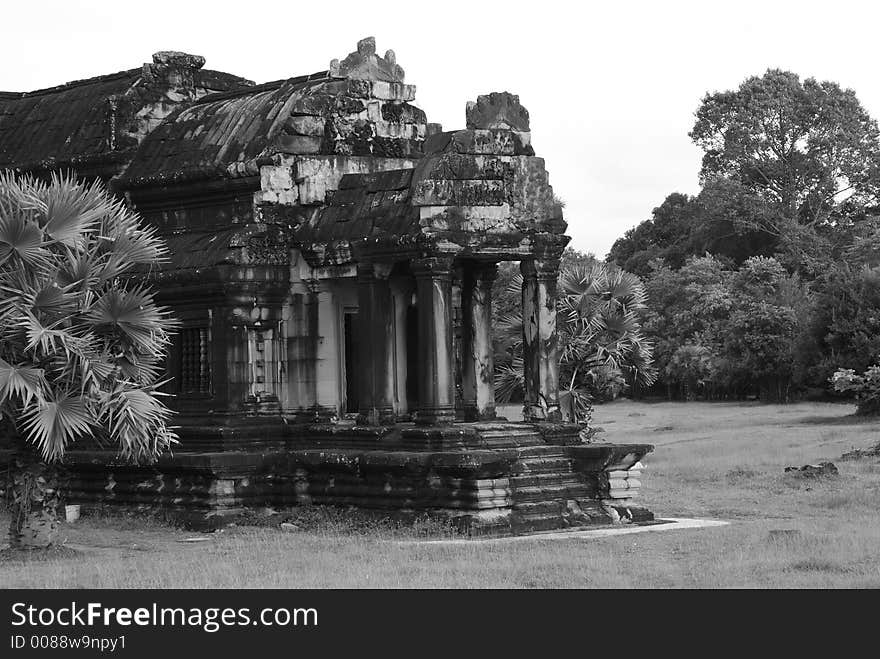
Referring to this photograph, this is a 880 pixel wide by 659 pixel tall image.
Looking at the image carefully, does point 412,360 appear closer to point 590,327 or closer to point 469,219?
point 469,219

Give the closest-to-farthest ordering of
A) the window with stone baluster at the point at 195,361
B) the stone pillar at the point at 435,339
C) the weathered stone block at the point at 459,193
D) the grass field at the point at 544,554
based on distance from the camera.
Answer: the grass field at the point at 544,554 → the stone pillar at the point at 435,339 → the weathered stone block at the point at 459,193 → the window with stone baluster at the point at 195,361

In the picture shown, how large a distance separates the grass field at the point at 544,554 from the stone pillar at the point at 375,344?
5.55ft

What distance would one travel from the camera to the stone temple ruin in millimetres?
20375

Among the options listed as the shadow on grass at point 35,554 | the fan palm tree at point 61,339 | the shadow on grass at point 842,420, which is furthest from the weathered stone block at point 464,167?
the shadow on grass at point 842,420

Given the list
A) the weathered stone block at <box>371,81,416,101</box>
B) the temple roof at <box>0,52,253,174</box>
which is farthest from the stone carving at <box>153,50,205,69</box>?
the weathered stone block at <box>371,81,416,101</box>

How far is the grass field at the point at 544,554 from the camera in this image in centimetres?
1544

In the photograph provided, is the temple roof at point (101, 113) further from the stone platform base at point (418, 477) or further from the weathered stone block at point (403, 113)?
the stone platform base at point (418, 477)

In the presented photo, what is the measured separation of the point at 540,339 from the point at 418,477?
2697 mm

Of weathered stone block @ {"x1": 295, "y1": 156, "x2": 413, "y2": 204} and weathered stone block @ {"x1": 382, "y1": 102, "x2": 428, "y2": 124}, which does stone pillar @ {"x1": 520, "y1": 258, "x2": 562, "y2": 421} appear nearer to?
weathered stone block @ {"x1": 295, "y1": 156, "x2": 413, "y2": 204}

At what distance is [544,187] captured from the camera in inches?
830


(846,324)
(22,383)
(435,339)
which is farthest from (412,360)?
(846,324)

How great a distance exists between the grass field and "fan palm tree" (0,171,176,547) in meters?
1.24

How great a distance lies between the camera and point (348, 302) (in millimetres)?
22719

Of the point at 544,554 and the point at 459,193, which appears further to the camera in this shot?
the point at 459,193
